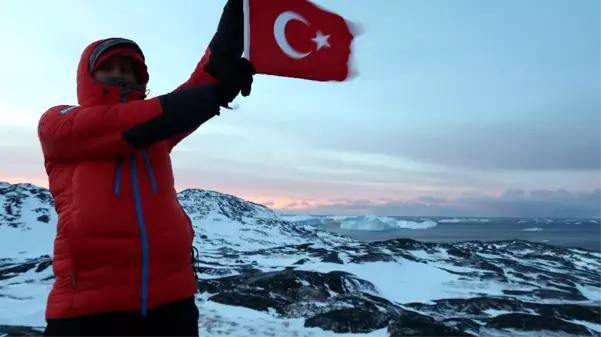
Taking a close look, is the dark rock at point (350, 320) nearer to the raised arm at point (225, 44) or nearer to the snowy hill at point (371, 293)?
the snowy hill at point (371, 293)

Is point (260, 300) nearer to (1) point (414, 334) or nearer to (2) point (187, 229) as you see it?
(1) point (414, 334)

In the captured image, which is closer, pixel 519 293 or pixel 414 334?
pixel 414 334

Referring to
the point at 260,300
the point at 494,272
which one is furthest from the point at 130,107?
the point at 494,272

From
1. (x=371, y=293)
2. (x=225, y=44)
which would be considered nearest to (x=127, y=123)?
(x=225, y=44)

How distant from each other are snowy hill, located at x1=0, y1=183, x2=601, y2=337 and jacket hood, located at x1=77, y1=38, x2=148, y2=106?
29.5 feet

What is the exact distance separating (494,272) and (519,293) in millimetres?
6206

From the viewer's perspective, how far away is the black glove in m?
2.04

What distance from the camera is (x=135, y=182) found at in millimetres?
2137

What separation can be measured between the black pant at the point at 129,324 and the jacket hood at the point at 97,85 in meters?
0.94

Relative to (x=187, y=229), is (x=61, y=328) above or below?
below

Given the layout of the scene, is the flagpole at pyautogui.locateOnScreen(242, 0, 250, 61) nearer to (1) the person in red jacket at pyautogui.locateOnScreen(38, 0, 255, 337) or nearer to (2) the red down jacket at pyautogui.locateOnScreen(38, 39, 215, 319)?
(1) the person in red jacket at pyautogui.locateOnScreen(38, 0, 255, 337)

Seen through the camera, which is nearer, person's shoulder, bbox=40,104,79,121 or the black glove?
the black glove

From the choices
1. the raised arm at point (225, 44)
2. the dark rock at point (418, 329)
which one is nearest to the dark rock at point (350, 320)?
the dark rock at point (418, 329)

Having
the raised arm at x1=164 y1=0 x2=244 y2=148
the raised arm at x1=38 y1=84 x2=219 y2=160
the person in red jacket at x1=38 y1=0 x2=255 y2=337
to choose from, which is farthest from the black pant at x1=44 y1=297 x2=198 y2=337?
the raised arm at x1=164 y1=0 x2=244 y2=148
